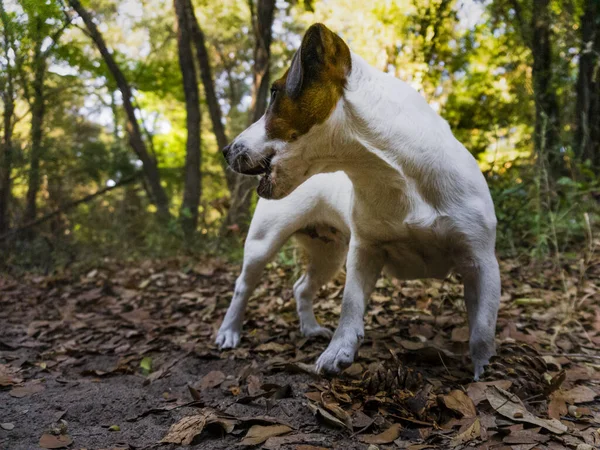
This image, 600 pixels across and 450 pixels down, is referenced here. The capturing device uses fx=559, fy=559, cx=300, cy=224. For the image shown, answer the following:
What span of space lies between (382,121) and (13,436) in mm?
1969

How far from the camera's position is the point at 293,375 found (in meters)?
2.90

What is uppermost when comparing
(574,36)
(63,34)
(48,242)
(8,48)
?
(574,36)

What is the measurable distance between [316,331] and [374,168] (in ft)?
5.04

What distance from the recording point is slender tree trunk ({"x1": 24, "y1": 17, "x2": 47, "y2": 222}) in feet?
8.98

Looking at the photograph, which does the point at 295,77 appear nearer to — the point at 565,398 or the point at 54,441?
the point at 54,441

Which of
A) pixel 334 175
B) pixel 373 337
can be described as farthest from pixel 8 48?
pixel 373 337

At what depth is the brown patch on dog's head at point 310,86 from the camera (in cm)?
243

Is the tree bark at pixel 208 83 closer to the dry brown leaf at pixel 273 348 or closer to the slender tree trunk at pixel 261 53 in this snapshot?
the slender tree trunk at pixel 261 53

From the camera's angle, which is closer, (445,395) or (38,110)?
(445,395)

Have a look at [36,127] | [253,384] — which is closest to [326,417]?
[253,384]

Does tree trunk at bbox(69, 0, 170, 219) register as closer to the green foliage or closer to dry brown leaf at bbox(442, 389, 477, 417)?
the green foliage

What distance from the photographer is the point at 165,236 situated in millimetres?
7570

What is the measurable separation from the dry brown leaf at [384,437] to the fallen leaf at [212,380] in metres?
1.07

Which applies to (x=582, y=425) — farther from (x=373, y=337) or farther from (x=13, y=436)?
(x=13, y=436)
